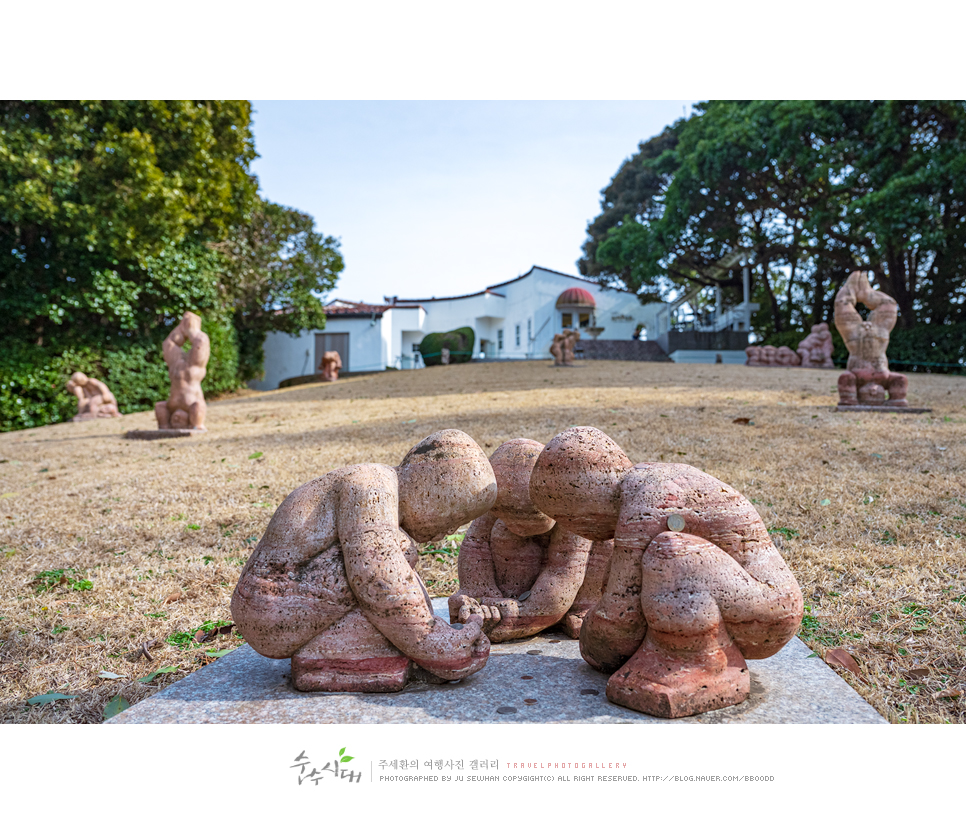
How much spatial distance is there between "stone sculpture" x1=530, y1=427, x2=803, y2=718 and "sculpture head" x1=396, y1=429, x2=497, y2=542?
0.21m

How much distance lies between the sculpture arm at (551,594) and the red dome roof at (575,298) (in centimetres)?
2974

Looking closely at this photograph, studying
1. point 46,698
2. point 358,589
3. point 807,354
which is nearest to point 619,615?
point 358,589

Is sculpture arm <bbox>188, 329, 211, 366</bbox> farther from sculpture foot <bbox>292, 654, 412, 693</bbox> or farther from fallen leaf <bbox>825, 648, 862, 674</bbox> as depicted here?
fallen leaf <bbox>825, 648, 862, 674</bbox>

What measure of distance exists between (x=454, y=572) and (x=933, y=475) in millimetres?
4441

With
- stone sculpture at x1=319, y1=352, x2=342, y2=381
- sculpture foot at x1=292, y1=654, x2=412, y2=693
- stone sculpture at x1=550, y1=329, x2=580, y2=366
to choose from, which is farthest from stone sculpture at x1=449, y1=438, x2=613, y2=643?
stone sculpture at x1=319, y1=352, x2=342, y2=381

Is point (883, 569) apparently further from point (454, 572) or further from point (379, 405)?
point (379, 405)

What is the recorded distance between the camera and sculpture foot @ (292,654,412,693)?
7.93ft

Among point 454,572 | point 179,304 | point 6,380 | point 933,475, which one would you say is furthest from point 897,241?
point 6,380

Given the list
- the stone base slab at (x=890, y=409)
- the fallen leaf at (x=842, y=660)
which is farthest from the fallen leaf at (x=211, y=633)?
the stone base slab at (x=890, y=409)

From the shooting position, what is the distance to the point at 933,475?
6.04m

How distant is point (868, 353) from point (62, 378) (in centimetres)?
1574

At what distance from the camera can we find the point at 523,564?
9.88 feet

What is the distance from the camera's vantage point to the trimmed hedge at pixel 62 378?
14414 mm

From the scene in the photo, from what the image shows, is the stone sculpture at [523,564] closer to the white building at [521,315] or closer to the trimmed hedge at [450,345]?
the trimmed hedge at [450,345]
